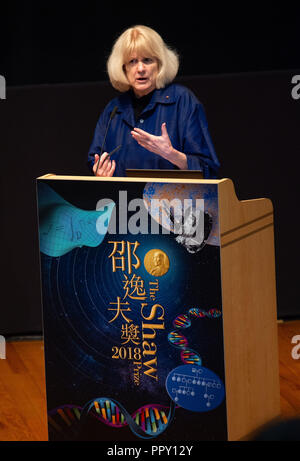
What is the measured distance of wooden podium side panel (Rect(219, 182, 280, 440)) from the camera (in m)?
2.97

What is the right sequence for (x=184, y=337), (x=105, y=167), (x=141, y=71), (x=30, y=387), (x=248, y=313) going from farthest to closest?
(x=30, y=387) < (x=141, y=71) < (x=105, y=167) < (x=248, y=313) < (x=184, y=337)

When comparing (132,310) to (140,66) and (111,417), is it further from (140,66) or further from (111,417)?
(140,66)

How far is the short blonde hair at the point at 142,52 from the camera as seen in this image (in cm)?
334

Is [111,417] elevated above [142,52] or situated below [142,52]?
below

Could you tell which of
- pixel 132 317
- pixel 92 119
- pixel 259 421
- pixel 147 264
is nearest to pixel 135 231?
pixel 147 264

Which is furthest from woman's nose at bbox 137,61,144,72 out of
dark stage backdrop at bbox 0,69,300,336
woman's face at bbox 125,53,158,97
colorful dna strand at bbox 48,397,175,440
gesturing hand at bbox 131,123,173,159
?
colorful dna strand at bbox 48,397,175,440

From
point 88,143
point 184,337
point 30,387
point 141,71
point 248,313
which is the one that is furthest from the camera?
point 88,143

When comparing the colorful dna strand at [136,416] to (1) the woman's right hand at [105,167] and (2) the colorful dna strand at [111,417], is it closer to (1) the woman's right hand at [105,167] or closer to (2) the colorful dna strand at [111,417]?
(2) the colorful dna strand at [111,417]

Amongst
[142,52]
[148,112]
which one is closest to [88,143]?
[148,112]

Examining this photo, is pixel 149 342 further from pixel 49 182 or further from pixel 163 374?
pixel 49 182

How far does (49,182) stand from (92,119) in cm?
155

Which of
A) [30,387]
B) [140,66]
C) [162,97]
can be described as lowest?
[30,387]

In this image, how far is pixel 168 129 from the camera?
3426 millimetres

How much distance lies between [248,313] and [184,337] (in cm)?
26
